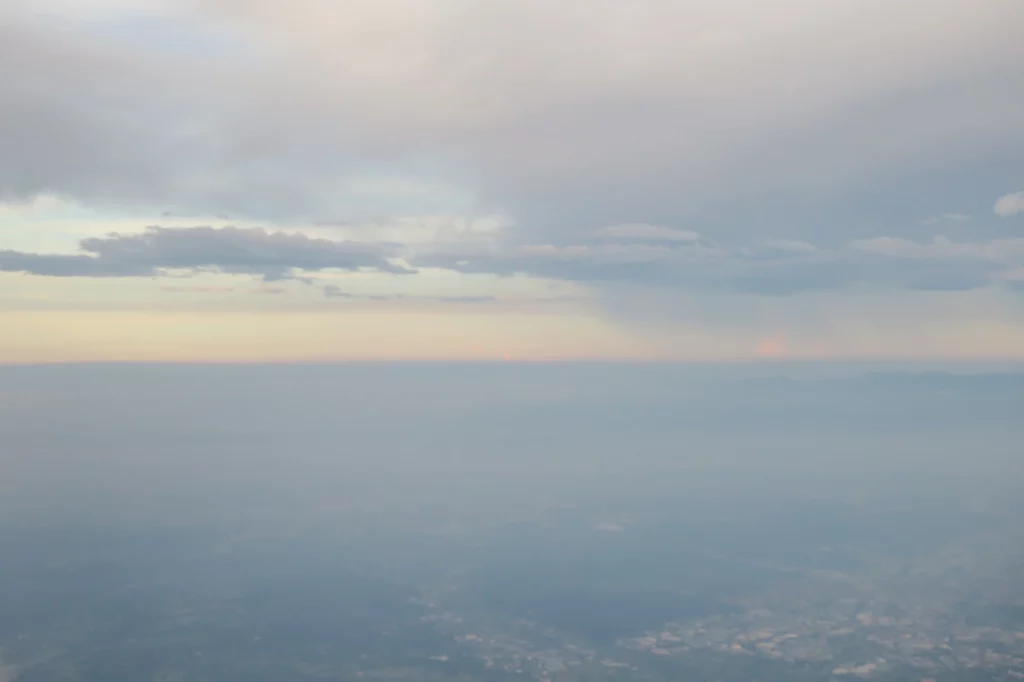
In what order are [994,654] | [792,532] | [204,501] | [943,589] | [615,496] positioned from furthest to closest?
[615,496] → [204,501] → [792,532] → [943,589] → [994,654]

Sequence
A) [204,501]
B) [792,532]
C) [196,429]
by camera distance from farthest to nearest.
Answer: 1. [196,429]
2. [204,501]
3. [792,532]

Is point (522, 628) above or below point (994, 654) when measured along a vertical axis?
below

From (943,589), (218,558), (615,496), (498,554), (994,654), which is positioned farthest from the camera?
(615,496)

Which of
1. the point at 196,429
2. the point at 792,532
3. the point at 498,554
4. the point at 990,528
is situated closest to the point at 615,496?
the point at 792,532

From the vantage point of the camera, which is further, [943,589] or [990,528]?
[990,528]

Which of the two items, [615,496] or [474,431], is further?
[474,431]

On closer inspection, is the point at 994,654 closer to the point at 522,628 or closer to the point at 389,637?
the point at 522,628

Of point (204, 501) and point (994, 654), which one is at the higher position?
point (994, 654)

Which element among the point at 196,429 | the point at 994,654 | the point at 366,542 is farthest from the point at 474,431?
the point at 994,654

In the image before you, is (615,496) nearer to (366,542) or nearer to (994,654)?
(366,542)
